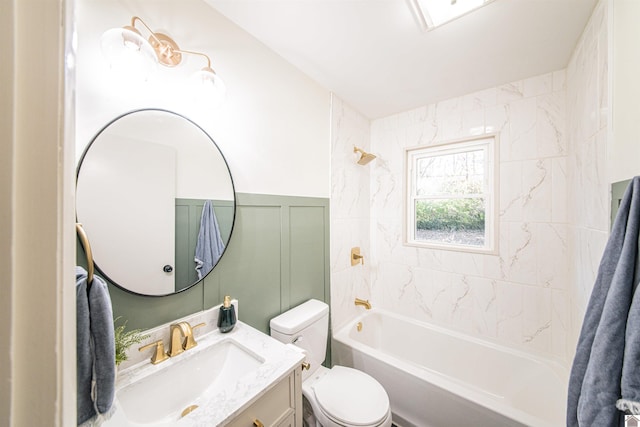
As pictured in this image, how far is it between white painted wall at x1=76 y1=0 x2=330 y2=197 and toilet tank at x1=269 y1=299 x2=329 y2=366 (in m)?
0.80

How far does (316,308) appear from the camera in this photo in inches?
63.3

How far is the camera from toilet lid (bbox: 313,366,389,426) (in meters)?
1.22

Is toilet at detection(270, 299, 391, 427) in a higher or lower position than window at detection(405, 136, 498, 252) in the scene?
lower

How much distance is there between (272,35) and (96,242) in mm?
1355

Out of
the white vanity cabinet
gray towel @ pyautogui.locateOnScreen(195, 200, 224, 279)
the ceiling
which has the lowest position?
the white vanity cabinet

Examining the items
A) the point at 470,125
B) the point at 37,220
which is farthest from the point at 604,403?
the point at 470,125

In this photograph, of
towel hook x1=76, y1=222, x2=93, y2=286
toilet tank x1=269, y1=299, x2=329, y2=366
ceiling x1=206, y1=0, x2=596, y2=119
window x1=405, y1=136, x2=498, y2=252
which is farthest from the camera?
window x1=405, y1=136, x2=498, y2=252

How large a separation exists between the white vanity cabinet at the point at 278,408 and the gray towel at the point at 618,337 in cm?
94

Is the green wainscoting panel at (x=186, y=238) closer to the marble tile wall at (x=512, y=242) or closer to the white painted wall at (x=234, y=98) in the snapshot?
the white painted wall at (x=234, y=98)

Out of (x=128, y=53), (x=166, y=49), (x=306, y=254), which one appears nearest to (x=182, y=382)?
(x=306, y=254)

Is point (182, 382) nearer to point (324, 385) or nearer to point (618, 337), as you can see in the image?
point (324, 385)

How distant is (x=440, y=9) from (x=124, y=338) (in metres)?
2.03

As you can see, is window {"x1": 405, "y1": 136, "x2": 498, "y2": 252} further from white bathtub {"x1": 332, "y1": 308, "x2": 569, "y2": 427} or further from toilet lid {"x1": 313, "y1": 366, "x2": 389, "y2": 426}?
toilet lid {"x1": 313, "y1": 366, "x2": 389, "y2": 426}

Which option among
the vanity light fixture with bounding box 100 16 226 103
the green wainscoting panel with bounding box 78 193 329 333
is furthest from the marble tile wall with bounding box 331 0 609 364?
the vanity light fixture with bounding box 100 16 226 103
